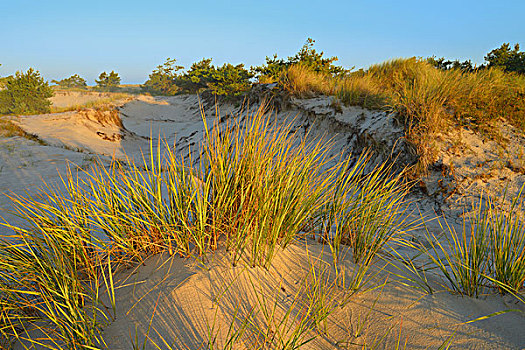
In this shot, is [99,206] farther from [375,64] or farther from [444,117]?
[375,64]

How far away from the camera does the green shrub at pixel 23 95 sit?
16634mm

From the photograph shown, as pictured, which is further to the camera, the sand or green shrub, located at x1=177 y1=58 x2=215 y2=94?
green shrub, located at x1=177 y1=58 x2=215 y2=94

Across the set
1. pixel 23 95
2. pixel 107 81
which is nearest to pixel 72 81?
pixel 107 81

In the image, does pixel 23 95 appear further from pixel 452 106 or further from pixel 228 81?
pixel 452 106

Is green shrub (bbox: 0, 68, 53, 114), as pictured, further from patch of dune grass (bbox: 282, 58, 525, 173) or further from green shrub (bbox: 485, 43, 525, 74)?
green shrub (bbox: 485, 43, 525, 74)

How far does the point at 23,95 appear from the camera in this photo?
17.0m

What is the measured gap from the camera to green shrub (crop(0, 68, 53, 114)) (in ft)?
54.6

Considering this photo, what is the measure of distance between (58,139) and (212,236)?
8.48m

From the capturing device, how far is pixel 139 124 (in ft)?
43.8

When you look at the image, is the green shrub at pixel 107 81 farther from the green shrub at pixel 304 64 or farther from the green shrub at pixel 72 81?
the green shrub at pixel 304 64

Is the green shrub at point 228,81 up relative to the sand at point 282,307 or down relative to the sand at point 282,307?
up

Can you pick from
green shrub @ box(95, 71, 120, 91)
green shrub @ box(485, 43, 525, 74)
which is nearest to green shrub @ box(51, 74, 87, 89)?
green shrub @ box(95, 71, 120, 91)

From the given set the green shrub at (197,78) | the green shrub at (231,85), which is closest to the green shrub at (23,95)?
the green shrub at (197,78)

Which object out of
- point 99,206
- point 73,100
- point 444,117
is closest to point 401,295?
point 99,206
